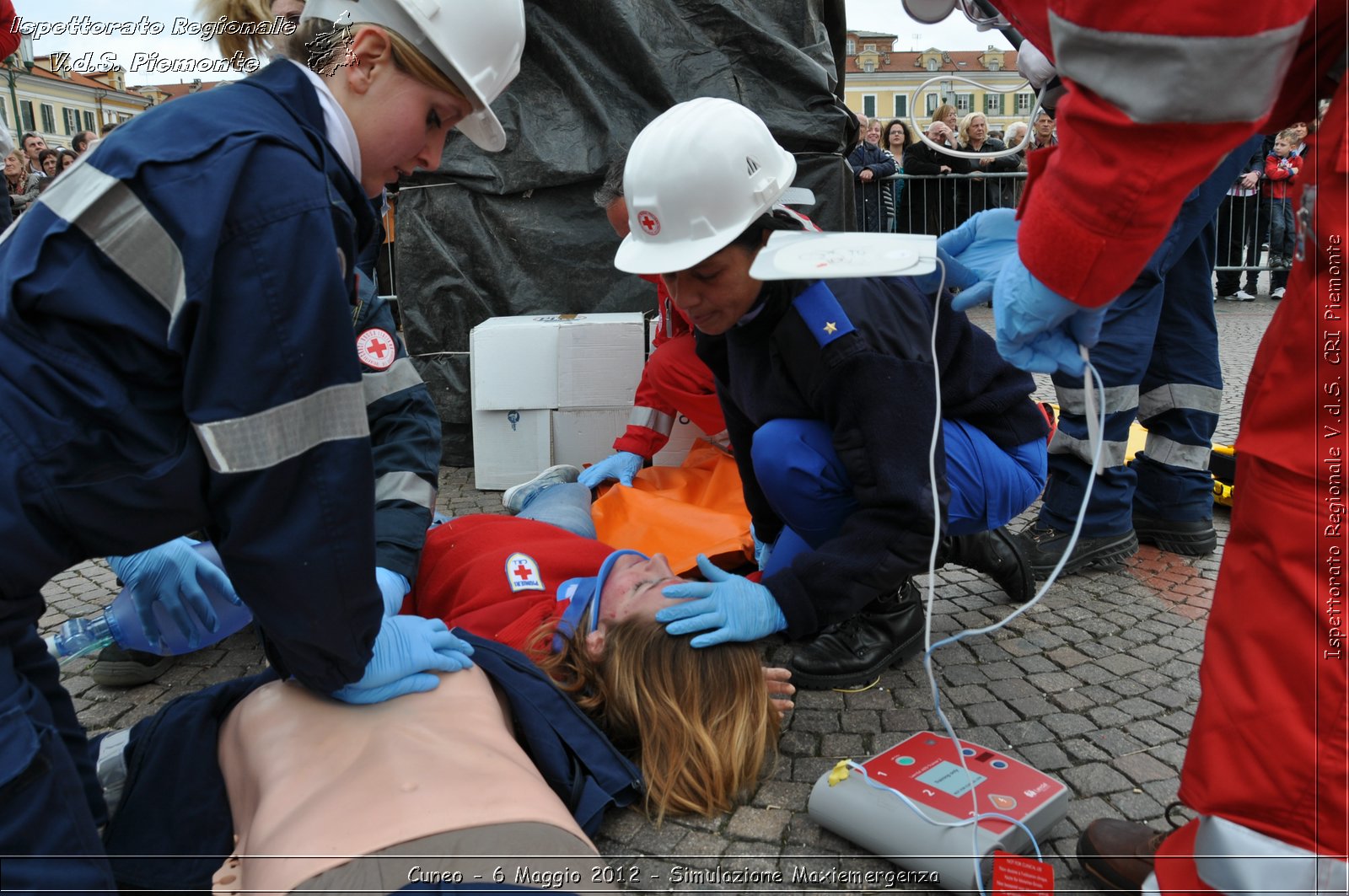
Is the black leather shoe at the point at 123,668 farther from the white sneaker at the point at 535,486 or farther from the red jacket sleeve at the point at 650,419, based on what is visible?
the red jacket sleeve at the point at 650,419

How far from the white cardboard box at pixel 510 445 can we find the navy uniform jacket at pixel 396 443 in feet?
6.28

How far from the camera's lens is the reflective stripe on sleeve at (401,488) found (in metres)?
2.71

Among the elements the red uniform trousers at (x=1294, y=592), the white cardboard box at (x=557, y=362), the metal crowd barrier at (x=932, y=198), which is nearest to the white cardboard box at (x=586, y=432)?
the white cardboard box at (x=557, y=362)

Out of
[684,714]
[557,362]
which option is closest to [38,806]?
[684,714]

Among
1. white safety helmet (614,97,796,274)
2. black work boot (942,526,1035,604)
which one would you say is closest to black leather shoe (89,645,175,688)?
white safety helmet (614,97,796,274)

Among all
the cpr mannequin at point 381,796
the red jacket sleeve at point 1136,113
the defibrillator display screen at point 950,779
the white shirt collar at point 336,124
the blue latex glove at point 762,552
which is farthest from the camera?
the blue latex glove at point 762,552

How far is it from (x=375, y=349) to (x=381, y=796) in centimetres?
160

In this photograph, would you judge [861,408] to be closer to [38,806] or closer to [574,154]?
[38,806]

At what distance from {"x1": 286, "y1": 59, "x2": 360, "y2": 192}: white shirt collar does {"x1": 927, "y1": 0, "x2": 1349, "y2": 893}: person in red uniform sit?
1.10 m

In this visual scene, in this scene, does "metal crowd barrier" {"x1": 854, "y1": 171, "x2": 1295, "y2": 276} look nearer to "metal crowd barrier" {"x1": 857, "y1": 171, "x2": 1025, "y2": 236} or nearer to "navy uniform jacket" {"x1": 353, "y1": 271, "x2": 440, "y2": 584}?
"metal crowd barrier" {"x1": 857, "y1": 171, "x2": 1025, "y2": 236}

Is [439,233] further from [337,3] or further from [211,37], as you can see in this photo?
[337,3]

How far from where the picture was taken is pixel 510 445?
500 cm

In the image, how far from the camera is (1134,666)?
9.51 ft

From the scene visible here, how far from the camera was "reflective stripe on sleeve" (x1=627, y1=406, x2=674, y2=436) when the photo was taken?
14.2 ft
